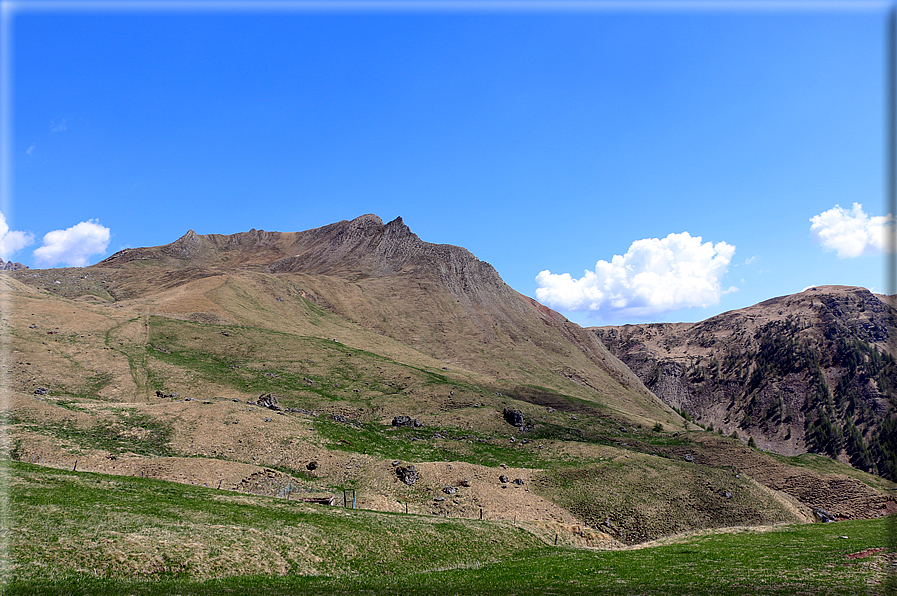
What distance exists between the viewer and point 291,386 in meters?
83.2

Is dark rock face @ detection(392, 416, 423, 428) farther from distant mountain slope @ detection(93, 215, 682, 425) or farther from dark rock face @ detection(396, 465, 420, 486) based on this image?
distant mountain slope @ detection(93, 215, 682, 425)

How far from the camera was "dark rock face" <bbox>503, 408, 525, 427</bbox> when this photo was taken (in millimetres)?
77562

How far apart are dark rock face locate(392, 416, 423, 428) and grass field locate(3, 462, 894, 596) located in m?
35.2

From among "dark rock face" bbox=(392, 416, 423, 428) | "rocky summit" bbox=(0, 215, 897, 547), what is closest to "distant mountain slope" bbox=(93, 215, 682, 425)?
"rocky summit" bbox=(0, 215, 897, 547)

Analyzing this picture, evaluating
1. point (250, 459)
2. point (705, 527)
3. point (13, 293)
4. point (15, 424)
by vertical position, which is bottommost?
point (705, 527)

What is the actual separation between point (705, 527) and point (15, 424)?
70.5m

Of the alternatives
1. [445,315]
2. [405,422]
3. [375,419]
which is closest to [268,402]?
[375,419]

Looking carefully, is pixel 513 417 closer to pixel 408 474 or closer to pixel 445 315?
pixel 408 474

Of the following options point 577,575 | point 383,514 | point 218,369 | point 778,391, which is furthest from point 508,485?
point 778,391

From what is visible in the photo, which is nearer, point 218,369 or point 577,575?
point 577,575

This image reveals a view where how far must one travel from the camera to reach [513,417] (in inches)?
3091

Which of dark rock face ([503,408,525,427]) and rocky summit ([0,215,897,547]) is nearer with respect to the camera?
rocky summit ([0,215,897,547])

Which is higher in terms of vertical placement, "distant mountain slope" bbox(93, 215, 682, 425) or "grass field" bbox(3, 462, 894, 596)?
"distant mountain slope" bbox(93, 215, 682, 425)

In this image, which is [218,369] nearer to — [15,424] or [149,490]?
[15,424]
